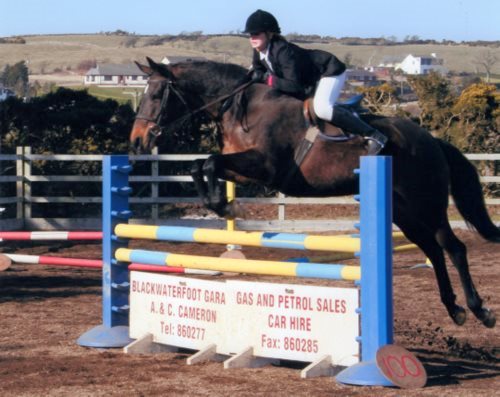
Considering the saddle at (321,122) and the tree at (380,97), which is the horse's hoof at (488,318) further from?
the tree at (380,97)

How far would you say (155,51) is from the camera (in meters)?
58.2

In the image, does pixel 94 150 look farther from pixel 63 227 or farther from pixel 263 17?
pixel 263 17

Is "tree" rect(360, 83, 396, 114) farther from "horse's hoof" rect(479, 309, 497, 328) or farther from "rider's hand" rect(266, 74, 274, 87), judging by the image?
"horse's hoof" rect(479, 309, 497, 328)

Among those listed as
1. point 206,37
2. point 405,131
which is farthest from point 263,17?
point 206,37

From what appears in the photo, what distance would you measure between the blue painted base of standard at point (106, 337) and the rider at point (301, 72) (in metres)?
1.91

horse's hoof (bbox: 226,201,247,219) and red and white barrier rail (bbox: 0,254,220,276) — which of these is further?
red and white barrier rail (bbox: 0,254,220,276)

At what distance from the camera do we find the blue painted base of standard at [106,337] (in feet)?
22.1

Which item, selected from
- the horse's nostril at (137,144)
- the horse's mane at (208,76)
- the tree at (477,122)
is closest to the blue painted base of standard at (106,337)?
the horse's nostril at (137,144)

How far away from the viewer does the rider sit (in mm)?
6824

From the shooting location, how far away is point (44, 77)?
5288cm

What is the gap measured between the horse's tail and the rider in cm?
86

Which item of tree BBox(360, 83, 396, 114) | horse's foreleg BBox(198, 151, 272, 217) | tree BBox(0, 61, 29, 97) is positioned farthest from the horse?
tree BBox(0, 61, 29, 97)

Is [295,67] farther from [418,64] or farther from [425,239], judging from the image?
[418,64]

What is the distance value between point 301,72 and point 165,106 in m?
0.94
